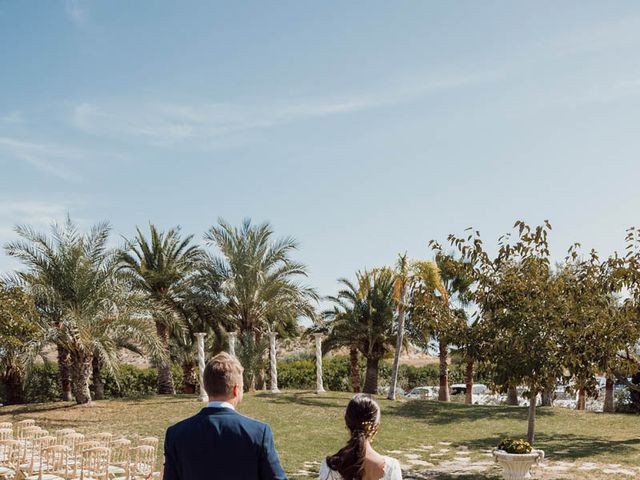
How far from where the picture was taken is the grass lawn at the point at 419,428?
1500 cm

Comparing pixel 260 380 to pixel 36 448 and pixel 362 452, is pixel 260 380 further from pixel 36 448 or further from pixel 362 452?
pixel 362 452

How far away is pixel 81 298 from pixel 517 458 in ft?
52.4

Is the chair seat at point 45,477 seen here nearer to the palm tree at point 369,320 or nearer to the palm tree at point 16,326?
the palm tree at point 16,326

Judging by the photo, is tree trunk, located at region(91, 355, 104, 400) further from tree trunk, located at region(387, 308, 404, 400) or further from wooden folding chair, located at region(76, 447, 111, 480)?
wooden folding chair, located at region(76, 447, 111, 480)

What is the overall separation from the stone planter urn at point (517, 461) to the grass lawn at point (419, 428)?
1.80 meters

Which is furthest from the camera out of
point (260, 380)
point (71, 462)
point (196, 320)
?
point (196, 320)

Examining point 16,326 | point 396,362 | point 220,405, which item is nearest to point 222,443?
point 220,405

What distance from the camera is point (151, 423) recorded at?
1933 centimetres

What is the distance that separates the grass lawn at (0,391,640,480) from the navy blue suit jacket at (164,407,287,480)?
1061 centimetres

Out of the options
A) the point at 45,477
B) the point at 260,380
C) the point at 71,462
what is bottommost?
the point at 260,380

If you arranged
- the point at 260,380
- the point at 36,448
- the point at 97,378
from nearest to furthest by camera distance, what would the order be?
the point at 36,448
the point at 97,378
the point at 260,380

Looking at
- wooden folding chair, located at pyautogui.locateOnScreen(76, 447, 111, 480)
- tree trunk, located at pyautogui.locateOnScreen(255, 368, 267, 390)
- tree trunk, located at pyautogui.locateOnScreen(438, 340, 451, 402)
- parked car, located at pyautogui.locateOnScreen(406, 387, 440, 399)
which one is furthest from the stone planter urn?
parked car, located at pyautogui.locateOnScreen(406, 387, 440, 399)

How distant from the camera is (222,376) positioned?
352cm

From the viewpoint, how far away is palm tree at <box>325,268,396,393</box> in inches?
1176
